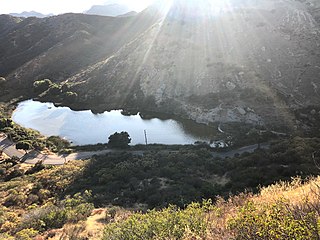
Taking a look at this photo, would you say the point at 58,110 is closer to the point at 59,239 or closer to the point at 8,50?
the point at 59,239

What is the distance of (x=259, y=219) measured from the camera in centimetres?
561

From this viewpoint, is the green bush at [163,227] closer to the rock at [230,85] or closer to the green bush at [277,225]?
the green bush at [277,225]

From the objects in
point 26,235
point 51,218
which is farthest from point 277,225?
point 51,218

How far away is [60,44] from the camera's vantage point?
119 metres

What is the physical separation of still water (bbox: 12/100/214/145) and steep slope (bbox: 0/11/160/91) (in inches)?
1297

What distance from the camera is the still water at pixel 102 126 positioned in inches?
1983

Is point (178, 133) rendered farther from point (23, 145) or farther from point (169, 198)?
point (169, 198)

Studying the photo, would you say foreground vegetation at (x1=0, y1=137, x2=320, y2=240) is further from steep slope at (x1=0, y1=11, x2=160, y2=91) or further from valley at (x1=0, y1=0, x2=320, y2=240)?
steep slope at (x1=0, y1=11, x2=160, y2=91)

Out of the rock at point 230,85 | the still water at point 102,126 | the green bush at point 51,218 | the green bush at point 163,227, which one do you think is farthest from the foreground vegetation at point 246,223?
the rock at point 230,85

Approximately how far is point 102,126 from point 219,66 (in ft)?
92.0

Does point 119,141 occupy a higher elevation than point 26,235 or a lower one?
lower

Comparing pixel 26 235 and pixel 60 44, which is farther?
pixel 60 44

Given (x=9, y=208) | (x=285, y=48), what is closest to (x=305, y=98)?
(x=285, y=48)

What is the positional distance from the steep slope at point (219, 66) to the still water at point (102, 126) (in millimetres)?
4307
